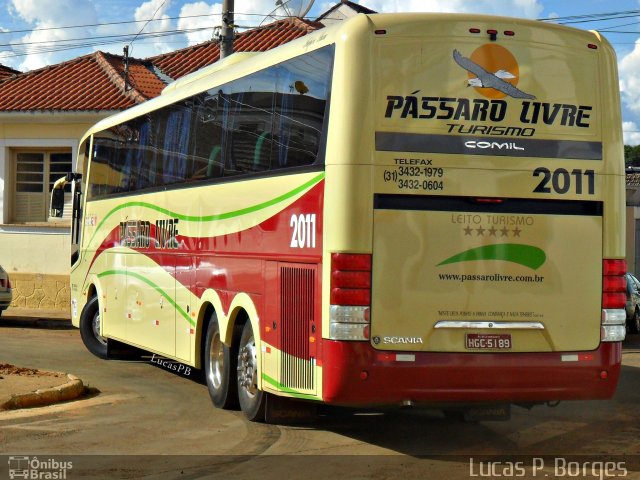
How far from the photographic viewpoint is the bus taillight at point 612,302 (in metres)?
9.33

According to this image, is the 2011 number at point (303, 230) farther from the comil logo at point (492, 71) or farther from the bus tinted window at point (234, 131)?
the comil logo at point (492, 71)

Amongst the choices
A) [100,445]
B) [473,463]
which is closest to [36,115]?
[100,445]

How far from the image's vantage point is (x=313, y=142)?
30.3 ft

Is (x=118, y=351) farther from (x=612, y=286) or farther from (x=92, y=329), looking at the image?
(x=612, y=286)

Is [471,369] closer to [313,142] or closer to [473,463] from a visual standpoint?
[473,463]

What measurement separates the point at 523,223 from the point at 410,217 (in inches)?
38.8

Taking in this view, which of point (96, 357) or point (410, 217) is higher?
point (410, 217)

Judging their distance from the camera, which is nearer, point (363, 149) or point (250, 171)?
point (363, 149)

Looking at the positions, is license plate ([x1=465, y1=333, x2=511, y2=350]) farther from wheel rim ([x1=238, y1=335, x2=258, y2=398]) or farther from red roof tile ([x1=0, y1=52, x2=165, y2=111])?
A: red roof tile ([x1=0, y1=52, x2=165, y2=111])

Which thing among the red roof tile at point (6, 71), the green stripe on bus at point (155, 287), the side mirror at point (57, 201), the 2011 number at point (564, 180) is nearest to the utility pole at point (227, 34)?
the side mirror at point (57, 201)

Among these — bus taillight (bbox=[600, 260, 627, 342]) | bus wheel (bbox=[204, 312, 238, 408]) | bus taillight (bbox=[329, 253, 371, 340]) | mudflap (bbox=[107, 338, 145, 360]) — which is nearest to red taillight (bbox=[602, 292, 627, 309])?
bus taillight (bbox=[600, 260, 627, 342])

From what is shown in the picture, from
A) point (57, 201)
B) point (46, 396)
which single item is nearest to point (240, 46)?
point (57, 201)

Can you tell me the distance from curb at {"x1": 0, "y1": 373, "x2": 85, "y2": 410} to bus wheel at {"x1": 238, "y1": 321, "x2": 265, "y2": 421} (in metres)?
2.15

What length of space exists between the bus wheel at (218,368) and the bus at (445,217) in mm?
1154
